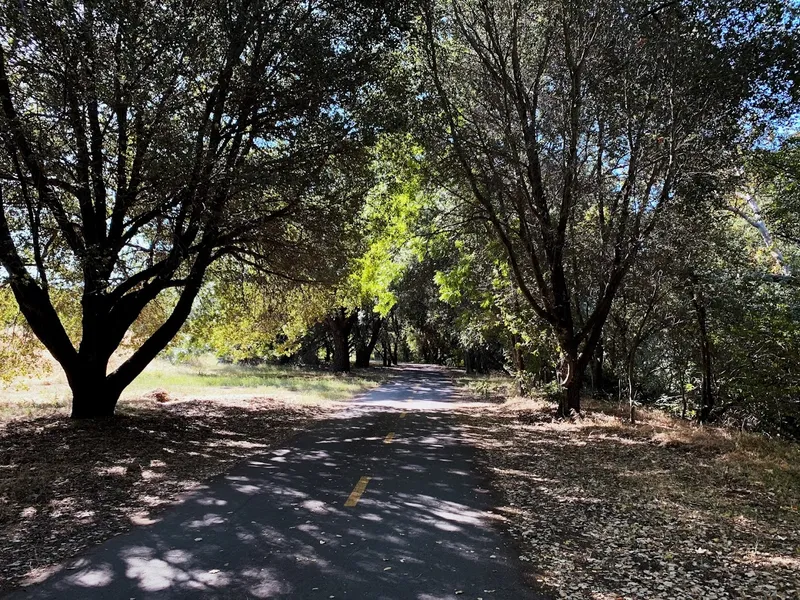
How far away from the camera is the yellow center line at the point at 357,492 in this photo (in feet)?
21.6

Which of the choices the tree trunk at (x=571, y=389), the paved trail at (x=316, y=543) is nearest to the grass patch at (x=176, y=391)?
the tree trunk at (x=571, y=389)

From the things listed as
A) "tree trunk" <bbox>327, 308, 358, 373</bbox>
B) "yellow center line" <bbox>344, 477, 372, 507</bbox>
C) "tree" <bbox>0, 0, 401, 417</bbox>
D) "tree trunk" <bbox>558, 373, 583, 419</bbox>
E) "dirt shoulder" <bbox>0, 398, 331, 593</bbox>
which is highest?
"tree" <bbox>0, 0, 401, 417</bbox>

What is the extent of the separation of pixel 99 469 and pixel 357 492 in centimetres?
406

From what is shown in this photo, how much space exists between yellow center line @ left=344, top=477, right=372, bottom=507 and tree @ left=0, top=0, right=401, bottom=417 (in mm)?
5265

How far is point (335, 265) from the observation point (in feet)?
50.2

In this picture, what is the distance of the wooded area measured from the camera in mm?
9000

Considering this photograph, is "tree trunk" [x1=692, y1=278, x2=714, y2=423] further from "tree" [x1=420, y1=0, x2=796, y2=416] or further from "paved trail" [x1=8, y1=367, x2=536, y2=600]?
"paved trail" [x1=8, y1=367, x2=536, y2=600]

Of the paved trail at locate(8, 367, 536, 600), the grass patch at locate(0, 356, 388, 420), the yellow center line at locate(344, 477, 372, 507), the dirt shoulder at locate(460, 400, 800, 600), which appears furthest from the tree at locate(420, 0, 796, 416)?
the grass patch at locate(0, 356, 388, 420)

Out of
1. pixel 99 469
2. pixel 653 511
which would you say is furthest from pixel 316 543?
pixel 99 469

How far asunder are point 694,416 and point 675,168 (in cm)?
809

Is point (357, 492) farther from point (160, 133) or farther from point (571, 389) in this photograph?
point (571, 389)

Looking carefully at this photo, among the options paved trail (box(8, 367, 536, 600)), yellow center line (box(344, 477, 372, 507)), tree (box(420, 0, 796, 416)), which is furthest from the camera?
tree (box(420, 0, 796, 416))

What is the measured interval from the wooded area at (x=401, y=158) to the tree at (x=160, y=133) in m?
0.06

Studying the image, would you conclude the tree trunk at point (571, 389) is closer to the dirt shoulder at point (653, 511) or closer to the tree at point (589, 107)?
the tree at point (589, 107)
